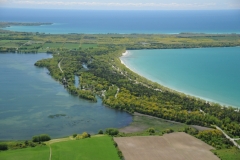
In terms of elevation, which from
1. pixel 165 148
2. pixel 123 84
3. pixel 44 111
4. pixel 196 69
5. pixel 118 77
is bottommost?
pixel 165 148

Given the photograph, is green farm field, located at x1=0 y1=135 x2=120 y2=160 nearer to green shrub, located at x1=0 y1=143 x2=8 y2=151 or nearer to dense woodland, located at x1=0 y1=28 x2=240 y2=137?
green shrub, located at x1=0 y1=143 x2=8 y2=151

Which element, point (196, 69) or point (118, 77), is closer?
point (118, 77)

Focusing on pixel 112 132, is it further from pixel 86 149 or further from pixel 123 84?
pixel 123 84

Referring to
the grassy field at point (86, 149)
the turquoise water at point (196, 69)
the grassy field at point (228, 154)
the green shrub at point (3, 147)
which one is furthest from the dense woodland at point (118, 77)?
the green shrub at point (3, 147)

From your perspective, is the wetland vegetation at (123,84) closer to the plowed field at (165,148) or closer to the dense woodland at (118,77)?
the dense woodland at (118,77)

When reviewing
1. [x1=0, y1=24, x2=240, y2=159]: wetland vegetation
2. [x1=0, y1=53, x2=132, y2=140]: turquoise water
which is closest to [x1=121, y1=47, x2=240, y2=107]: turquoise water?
[x1=0, y1=24, x2=240, y2=159]: wetland vegetation

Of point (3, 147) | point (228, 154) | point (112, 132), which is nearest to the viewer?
point (228, 154)

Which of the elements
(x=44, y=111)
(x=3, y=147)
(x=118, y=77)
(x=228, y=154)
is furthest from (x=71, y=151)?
(x=118, y=77)
